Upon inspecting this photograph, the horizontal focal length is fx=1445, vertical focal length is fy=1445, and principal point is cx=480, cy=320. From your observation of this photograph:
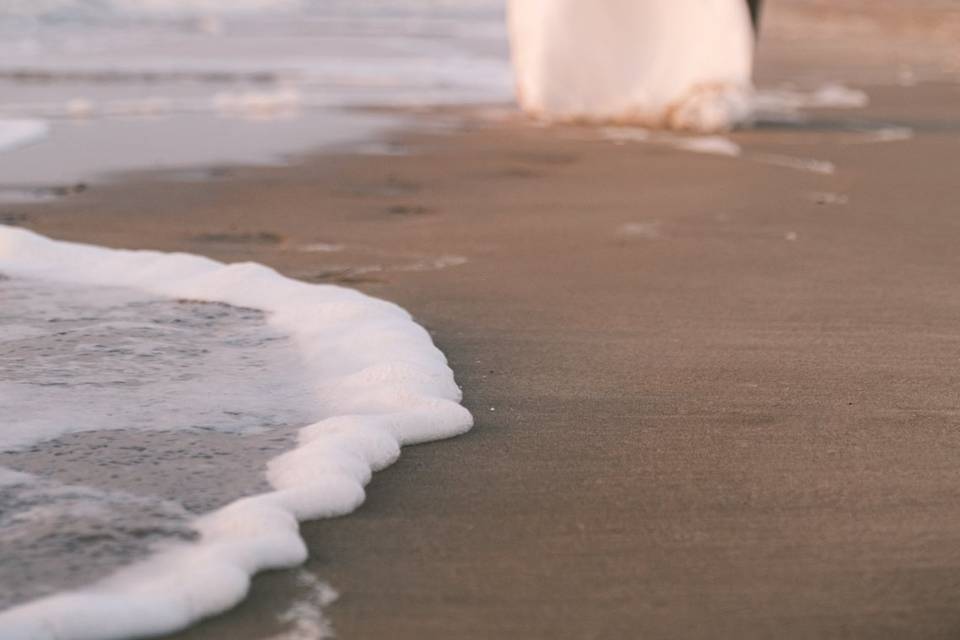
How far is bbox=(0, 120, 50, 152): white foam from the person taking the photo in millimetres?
6129

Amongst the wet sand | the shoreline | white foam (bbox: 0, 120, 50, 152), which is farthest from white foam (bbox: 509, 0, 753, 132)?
white foam (bbox: 0, 120, 50, 152)

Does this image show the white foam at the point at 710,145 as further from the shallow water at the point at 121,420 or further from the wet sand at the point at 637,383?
the shallow water at the point at 121,420

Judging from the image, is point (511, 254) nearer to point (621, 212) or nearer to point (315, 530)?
point (621, 212)

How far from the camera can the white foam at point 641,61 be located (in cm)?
691

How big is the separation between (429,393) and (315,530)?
2.16 ft

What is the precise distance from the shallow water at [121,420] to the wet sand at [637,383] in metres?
0.25

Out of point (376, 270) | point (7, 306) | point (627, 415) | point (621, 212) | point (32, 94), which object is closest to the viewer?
point (627, 415)

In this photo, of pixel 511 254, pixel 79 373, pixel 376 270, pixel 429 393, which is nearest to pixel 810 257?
pixel 511 254

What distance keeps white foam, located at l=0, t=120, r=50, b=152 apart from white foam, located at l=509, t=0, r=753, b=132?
2395 millimetres

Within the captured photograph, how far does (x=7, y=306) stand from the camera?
3.30 metres

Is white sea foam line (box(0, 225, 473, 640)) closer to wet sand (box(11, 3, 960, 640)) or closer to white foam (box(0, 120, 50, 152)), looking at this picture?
wet sand (box(11, 3, 960, 640))

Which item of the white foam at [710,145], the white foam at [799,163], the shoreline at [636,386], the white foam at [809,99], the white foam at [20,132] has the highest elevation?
the white foam at [20,132]

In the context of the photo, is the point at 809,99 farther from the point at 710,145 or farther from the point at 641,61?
the point at 710,145

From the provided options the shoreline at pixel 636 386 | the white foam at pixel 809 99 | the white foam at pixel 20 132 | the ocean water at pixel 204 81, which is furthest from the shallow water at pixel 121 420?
the white foam at pixel 809 99
